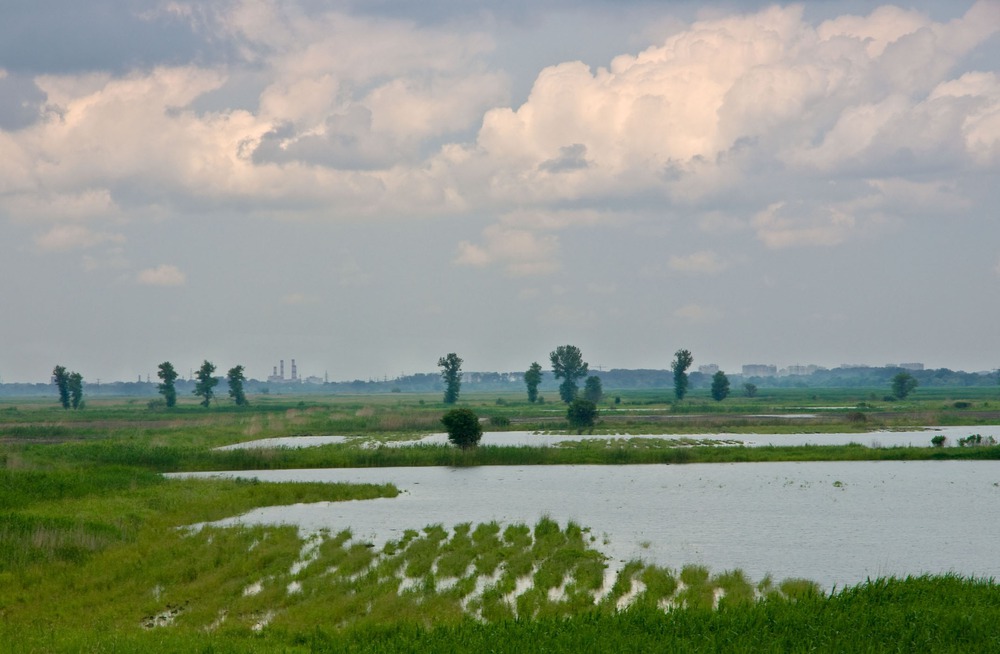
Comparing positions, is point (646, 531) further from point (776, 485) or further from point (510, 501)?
point (776, 485)

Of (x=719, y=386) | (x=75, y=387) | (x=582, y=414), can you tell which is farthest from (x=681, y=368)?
(x=75, y=387)

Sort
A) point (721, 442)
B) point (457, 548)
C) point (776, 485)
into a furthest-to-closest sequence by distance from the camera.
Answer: point (721, 442) < point (776, 485) < point (457, 548)

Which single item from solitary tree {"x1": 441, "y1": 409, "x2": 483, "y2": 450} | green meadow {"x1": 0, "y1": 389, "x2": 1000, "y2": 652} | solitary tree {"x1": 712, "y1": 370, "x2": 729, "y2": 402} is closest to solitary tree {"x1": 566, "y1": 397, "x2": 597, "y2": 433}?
solitary tree {"x1": 441, "y1": 409, "x2": 483, "y2": 450}

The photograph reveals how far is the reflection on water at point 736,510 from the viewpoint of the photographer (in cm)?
3000

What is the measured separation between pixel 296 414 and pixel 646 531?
9677 centimetres

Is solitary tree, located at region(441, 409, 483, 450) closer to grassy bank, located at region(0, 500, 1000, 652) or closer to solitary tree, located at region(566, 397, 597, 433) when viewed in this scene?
solitary tree, located at region(566, 397, 597, 433)

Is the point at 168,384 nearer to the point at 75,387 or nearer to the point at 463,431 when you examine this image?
the point at 75,387

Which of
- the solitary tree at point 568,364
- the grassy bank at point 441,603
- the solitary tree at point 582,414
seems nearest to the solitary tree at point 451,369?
the solitary tree at point 568,364

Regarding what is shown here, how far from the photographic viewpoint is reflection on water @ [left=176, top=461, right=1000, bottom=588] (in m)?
30.0

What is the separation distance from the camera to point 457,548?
3150 cm

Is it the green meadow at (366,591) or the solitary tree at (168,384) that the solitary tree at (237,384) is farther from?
the green meadow at (366,591)

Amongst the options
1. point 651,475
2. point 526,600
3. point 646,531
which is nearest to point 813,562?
point 646,531

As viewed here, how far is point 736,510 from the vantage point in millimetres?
40469

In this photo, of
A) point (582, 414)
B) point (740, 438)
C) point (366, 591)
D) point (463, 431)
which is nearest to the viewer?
point (366, 591)
